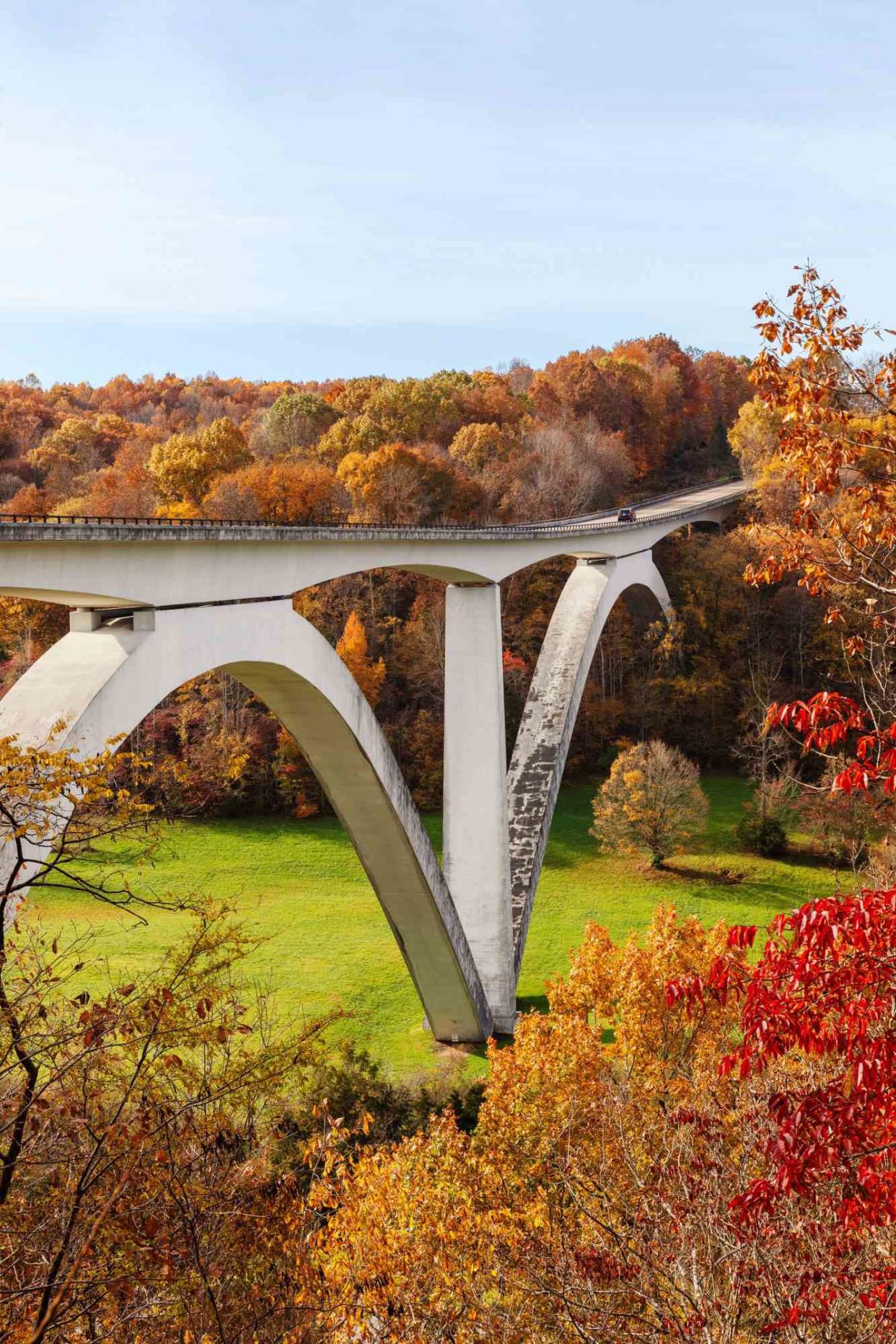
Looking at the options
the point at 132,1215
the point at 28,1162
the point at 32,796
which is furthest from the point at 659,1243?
the point at 32,796

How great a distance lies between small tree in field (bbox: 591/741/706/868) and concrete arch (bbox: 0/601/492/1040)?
10.7m

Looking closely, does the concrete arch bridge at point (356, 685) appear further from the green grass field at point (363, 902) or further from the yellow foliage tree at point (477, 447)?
the yellow foliage tree at point (477, 447)

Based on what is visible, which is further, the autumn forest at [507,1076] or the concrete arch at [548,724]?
the concrete arch at [548,724]

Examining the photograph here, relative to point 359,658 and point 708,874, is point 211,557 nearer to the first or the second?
point 708,874

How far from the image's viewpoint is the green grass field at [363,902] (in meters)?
22.3

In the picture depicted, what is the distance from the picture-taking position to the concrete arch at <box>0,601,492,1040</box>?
998 centimetres

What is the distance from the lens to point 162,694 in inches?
434

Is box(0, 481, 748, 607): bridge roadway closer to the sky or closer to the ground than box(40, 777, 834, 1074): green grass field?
closer to the sky

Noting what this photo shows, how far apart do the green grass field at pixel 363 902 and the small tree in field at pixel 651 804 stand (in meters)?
1.15

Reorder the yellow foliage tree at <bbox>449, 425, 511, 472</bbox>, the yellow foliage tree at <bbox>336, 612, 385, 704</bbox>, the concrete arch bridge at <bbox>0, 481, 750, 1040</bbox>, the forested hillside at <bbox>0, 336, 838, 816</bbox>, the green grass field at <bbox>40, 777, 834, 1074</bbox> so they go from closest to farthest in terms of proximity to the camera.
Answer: the concrete arch bridge at <bbox>0, 481, 750, 1040</bbox>, the green grass field at <bbox>40, 777, 834, 1074</bbox>, the yellow foliage tree at <bbox>336, 612, 385, 704</bbox>, the forested hillside at <bbox>0, 336, 838, 816</bbox>, the yellow foliage tree at <bbox>449, 425, 511, 472</bbox>

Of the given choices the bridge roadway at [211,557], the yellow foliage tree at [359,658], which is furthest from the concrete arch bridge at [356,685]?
the yellow foliage tree at [359,658]

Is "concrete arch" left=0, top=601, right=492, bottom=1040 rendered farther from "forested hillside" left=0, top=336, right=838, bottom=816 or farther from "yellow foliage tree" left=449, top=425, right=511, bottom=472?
"yellow foliage tree" left=449, top=425, right=511, bottom=472

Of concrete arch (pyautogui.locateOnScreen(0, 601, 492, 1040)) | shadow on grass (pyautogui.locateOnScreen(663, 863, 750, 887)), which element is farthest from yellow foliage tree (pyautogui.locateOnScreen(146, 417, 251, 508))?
concrete arch (pyautogui.locateOnScreen(0, 601, 492, 1040))

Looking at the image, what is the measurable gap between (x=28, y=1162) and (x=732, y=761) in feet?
124
